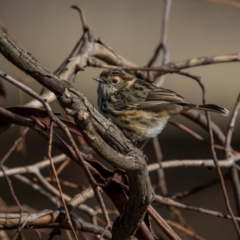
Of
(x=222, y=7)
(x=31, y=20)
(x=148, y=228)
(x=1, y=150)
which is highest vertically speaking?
(x=222, y=7)

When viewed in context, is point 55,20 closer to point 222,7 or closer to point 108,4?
point 108,4

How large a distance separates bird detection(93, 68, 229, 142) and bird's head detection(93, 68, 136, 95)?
0.02 meters

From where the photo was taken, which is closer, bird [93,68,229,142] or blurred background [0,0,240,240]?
bird [93,68,229,142]

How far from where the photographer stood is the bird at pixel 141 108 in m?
3.95

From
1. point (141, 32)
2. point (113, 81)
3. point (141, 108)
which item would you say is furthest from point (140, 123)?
point (141, 32)

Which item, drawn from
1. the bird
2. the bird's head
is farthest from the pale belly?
the bird's head

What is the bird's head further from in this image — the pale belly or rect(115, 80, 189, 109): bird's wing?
the pale belly

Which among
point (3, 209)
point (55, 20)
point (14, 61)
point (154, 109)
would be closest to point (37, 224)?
point (14, 61)

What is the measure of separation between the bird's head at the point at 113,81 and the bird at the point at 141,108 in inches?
0.8

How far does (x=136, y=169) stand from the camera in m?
1.91

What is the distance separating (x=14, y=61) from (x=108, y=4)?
789 cm

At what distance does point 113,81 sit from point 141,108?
353mm

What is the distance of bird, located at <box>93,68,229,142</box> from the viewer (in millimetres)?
3947

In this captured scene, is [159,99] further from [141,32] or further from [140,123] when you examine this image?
[141,32]
